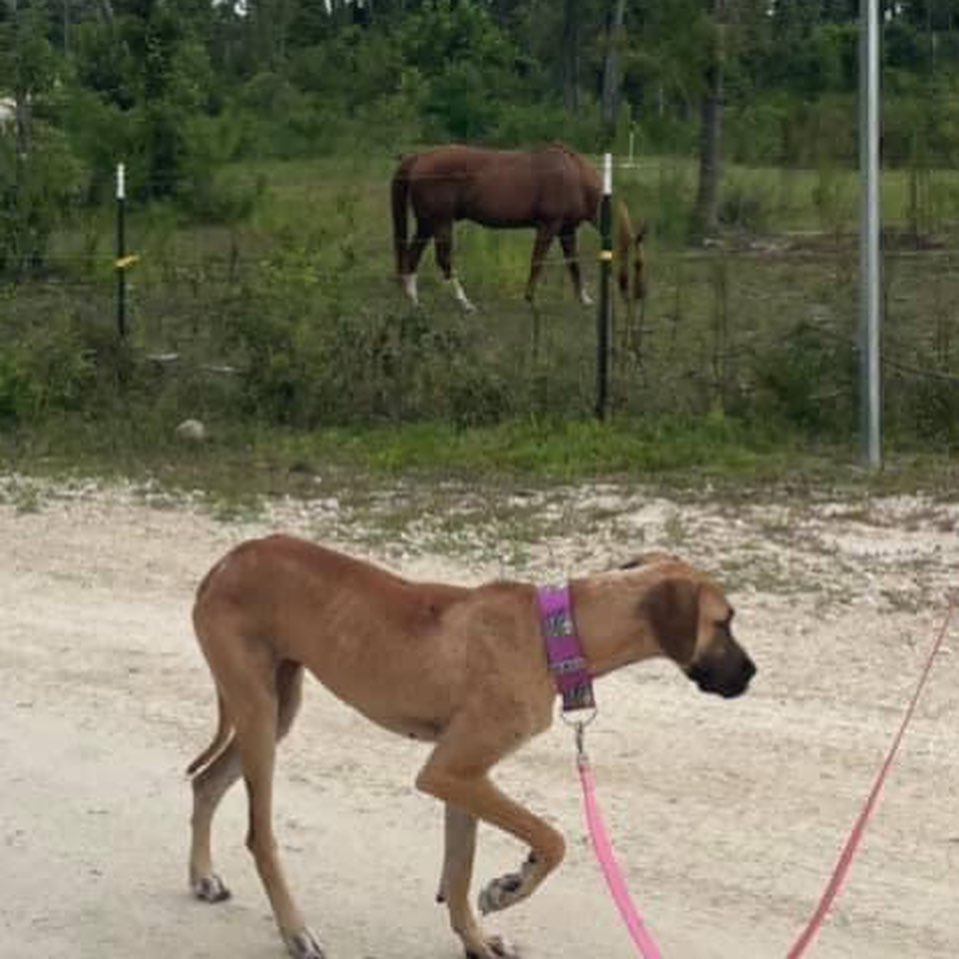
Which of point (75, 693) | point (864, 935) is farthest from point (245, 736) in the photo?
point (75, 693)

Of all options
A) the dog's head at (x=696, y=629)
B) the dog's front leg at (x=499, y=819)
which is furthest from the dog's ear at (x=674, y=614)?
the dog's front leg at (x=499, y=819)

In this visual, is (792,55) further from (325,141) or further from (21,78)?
(21,78)

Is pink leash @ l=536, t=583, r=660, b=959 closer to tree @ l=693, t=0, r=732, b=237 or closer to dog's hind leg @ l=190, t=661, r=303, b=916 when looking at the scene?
dog's hind leg @ l=190, t=661, r=303, b=916

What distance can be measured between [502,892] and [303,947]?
0.68m

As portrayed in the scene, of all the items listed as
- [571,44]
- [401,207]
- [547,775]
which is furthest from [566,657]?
[571,44]

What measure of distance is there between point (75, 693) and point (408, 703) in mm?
3092

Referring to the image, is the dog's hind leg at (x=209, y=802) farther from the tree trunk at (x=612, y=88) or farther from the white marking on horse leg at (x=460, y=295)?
the tree trunk at (x=612, y=88)

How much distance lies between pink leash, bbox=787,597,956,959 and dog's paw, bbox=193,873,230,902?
161 cm

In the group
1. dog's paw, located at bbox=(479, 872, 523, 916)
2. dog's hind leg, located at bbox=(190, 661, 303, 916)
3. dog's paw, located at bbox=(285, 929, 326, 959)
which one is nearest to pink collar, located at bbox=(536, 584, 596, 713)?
dog's paw, located at bbox=(479, 872, 523, 916)

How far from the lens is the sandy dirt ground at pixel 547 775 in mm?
5641

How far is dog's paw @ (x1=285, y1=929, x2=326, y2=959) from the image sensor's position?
541 cm

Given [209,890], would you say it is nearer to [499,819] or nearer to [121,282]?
[499,819]

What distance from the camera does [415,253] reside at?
698 inches

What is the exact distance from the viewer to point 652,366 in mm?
14500
